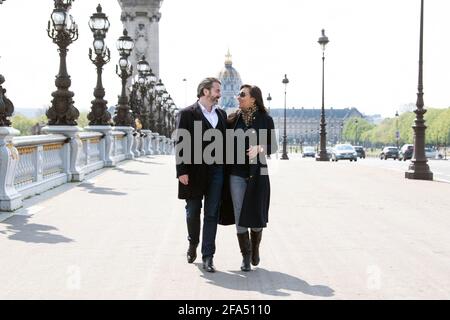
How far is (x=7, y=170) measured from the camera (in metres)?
11.6

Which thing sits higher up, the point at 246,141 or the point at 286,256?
the point at 246,141

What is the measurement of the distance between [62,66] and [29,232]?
27.2 feet

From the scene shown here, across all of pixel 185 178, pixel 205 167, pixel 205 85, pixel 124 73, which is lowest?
pixel 185 178

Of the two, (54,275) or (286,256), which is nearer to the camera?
(54,275)

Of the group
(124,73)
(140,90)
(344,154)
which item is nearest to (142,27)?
(344,154)

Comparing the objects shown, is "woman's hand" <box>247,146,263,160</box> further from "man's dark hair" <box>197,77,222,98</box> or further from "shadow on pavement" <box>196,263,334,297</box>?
"shadow on pavement" <box>196,263,334,297</box>

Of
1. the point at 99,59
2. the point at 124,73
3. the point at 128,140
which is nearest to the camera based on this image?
the point at 99,59

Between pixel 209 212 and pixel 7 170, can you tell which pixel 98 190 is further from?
pixel 209 212

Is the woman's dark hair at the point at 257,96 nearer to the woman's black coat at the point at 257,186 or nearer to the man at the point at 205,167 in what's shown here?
the woman's black coat at the point at 257,186

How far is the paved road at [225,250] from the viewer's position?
21.9ft
